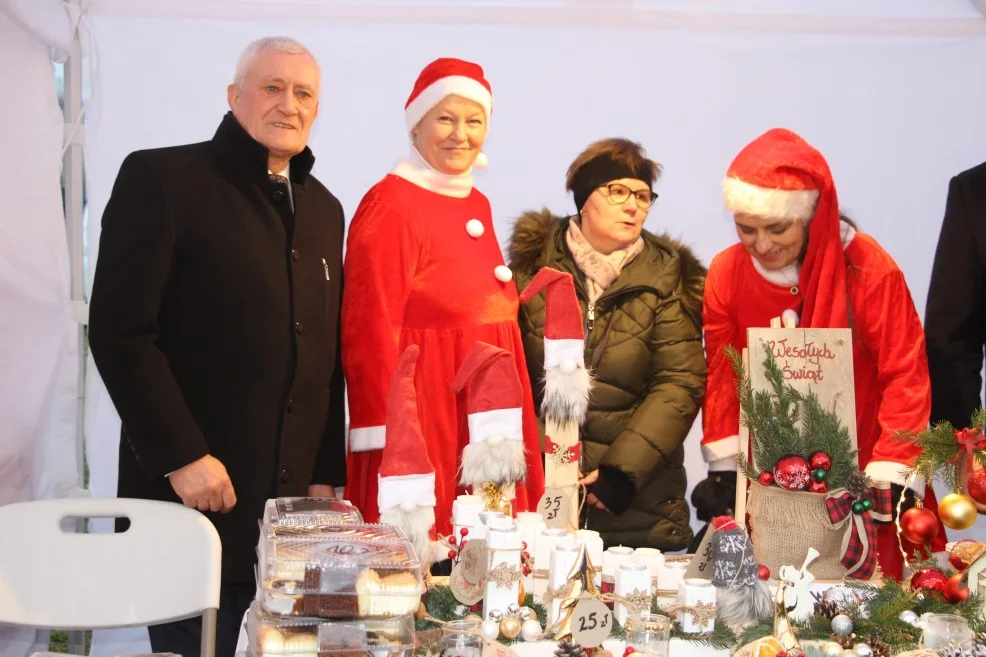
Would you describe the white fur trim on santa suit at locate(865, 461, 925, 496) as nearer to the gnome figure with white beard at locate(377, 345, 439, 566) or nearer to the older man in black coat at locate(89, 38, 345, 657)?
the gnome figure with white beard at locate(377, 345, 439, 566)

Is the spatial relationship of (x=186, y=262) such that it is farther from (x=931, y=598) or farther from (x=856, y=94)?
(x=856, y=94)

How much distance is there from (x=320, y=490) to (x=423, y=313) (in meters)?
0.52

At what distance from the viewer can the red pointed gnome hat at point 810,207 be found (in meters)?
2.80

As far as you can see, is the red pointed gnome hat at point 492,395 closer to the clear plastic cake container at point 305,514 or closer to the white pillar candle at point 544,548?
the white pillar candle at point 544,548

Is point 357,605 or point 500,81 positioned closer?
point 357,605

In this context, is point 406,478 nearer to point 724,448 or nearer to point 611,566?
point 611,566

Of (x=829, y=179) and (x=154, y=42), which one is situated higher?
(x=154, y=42)

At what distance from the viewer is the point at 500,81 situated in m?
3.29

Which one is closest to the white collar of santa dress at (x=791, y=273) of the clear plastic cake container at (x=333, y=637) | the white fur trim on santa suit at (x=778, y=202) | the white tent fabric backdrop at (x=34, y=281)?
the white fur trim on santa suit at (x=778, y=202)

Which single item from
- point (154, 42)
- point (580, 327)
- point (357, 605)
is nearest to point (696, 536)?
point (580, 327)

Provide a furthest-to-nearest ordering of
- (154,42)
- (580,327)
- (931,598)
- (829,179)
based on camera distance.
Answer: (154,42), (829,179), (580,327), (931,598)

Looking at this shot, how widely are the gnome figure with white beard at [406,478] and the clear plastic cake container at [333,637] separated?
487mm

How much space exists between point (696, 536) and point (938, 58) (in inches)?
66.5

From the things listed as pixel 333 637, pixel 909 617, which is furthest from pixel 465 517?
pixel 909 617
